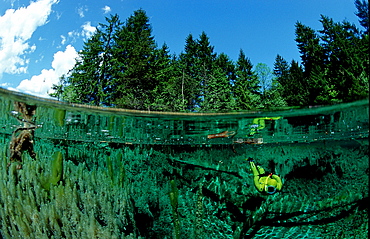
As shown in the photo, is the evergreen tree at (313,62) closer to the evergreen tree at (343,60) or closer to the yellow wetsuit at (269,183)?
the evergreen tree at (343,60)

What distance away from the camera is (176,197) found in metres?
5.27

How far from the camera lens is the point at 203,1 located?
607 cm

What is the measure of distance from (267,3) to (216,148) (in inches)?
176

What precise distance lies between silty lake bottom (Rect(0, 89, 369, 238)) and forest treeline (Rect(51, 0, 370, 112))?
51cm

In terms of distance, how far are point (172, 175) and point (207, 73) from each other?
9490 mm

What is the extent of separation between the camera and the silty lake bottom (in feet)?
14.2

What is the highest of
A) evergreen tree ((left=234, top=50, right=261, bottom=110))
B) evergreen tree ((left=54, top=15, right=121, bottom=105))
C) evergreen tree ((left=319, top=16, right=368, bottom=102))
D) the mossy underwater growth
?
evergreen tree ((left=54, top=15, right=121, bottom=105))

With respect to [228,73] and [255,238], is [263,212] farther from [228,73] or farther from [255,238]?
[228,73]

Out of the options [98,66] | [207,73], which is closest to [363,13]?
[207,73]

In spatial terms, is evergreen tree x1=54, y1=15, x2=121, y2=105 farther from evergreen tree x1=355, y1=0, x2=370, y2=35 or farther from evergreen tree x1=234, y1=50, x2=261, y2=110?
evergreen tree x1=355, y1=0, x2=370, y2=35

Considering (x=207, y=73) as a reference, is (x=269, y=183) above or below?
below

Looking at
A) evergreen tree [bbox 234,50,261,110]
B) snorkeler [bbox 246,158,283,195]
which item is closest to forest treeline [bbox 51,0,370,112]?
evergreen tree [bbox 234,50,261,110]

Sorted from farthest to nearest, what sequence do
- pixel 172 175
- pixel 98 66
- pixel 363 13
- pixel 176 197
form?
pixel 98 66
pixel 172 175
pixel 176 197
pixel 363 13

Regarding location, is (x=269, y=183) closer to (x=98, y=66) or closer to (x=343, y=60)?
(x=343, y=60)
